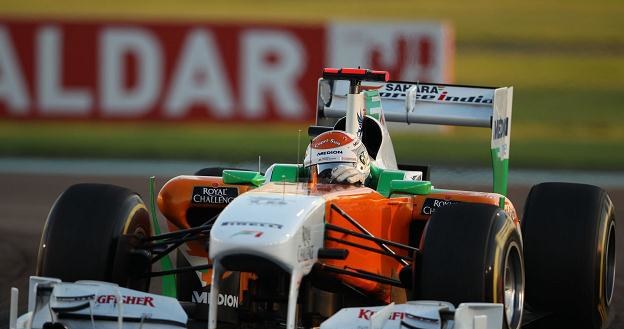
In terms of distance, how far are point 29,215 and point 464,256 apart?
28.4 feet

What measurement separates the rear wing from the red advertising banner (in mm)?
9616

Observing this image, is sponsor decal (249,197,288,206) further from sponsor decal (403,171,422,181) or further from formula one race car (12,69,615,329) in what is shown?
sponsor decal (403,171,422,181)

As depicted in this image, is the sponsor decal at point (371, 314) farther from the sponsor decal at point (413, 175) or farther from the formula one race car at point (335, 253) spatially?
the sponsor decal at point (413, 175)

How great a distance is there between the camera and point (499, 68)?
1292 inches

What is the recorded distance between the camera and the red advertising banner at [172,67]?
69.9 ft

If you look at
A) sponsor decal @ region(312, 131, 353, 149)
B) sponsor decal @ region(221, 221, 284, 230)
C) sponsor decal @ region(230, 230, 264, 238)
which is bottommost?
sponsor decal @ region(230, 230, 264, 238)

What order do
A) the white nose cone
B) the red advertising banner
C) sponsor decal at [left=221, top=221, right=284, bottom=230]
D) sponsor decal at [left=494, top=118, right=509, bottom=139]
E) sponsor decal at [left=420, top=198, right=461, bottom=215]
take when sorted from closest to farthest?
the white nose cone → sponsor decal at [left=221, top=221, right=284, bottom=230] → sponsor decal at [left=420, top=198, right=461, bottom=215] → sponsor decal at [left=494, top=118, right=509, bottom=139] → the red advertising banner

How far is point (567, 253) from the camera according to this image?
945 cm

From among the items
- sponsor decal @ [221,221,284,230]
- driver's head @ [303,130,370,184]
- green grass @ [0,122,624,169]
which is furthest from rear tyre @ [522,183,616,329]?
green grass @ [0,122,624,169]

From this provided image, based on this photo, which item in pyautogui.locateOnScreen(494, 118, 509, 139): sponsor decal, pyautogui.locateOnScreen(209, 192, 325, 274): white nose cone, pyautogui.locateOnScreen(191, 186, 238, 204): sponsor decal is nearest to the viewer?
pyautogui.locateOnScreen(209, 192, 325, 274): white nose cone

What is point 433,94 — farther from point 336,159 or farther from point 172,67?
point 172,67

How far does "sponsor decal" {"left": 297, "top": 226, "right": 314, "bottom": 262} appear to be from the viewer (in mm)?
7805

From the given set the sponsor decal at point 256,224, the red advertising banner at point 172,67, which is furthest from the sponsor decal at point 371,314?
the red advertising banner at point 172,67

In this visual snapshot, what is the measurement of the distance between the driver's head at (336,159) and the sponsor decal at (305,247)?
1293 millimetres
